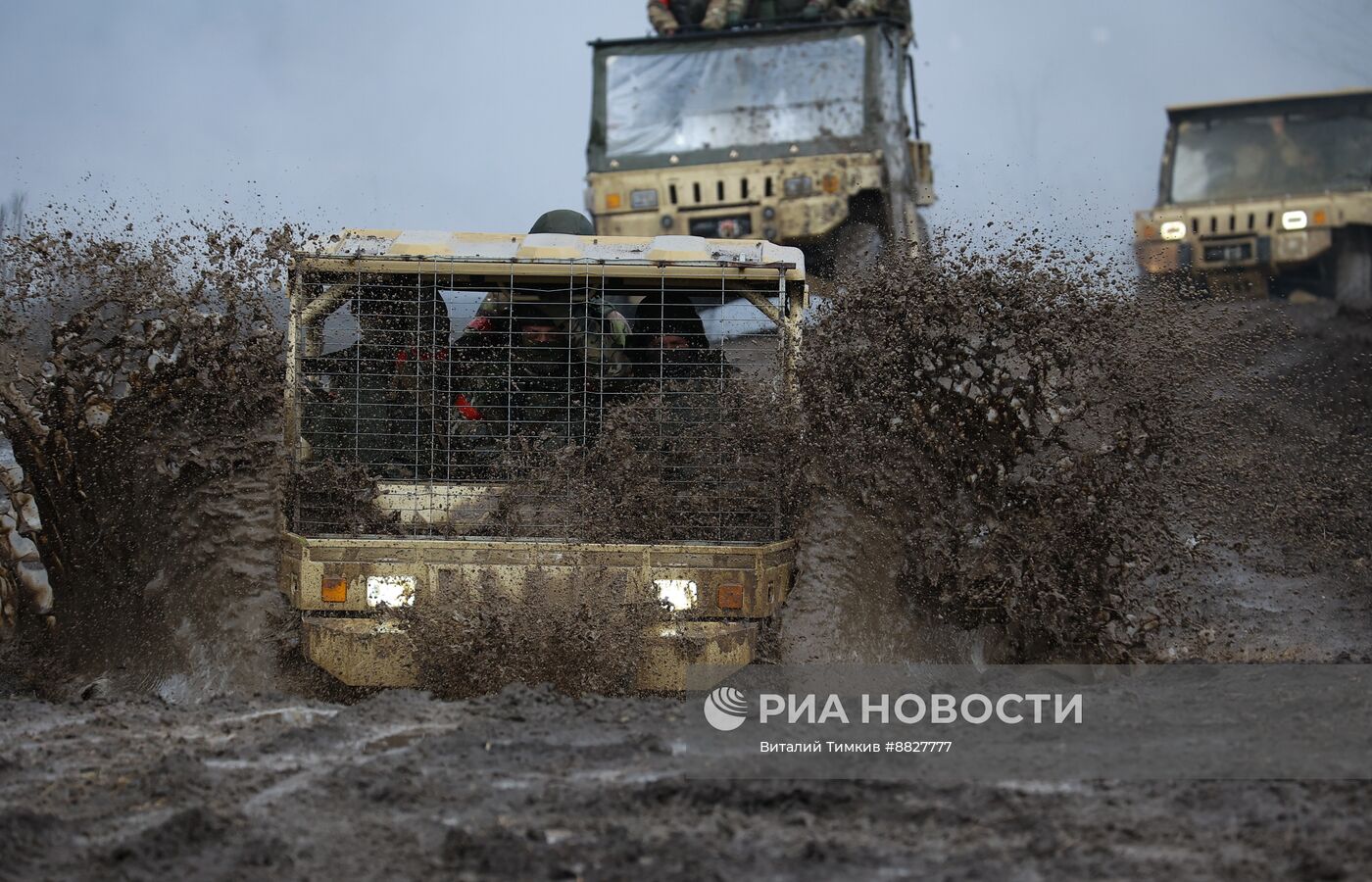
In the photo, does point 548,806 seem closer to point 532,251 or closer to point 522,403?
point 522,403

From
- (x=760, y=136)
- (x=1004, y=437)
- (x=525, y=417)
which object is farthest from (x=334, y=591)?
(x=760, y=136)

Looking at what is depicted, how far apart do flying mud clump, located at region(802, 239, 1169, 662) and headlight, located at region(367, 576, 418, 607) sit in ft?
5.36

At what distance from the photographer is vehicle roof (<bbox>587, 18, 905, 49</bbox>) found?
1059 cm

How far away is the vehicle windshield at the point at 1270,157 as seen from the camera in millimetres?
12703

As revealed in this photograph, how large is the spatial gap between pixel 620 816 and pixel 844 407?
2.66 m

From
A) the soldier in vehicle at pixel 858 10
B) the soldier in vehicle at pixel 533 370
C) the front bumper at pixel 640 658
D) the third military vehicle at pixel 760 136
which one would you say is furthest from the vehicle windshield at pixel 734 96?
the front bumper at pixel 640 658

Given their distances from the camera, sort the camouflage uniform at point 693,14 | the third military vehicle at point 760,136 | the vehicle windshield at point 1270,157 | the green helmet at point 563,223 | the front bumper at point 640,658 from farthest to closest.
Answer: the vehicle windshield at point 1270,157 < the camouflage uniform at point 693,14 < the third military vehicle at point 760,136 < the green helmet at point 563,223 < the front bumper at point 640,658

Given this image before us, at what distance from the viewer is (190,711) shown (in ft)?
15.3

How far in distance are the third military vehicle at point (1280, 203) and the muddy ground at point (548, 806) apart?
315 inches

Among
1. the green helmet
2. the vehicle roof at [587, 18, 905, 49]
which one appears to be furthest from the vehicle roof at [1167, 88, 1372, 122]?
the green helmet

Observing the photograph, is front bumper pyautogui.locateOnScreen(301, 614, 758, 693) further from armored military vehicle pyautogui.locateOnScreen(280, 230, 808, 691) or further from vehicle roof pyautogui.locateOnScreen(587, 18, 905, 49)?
vehicle roof pyautogui.locateOnScreen(587, 18, 905, 49)

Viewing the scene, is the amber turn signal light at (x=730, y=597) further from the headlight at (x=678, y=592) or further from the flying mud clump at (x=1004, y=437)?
the flying mud clump at (x=1004, y=437)

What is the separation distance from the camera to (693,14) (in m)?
11.2

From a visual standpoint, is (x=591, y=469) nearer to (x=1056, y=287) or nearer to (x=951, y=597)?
(x=951, y=597)
